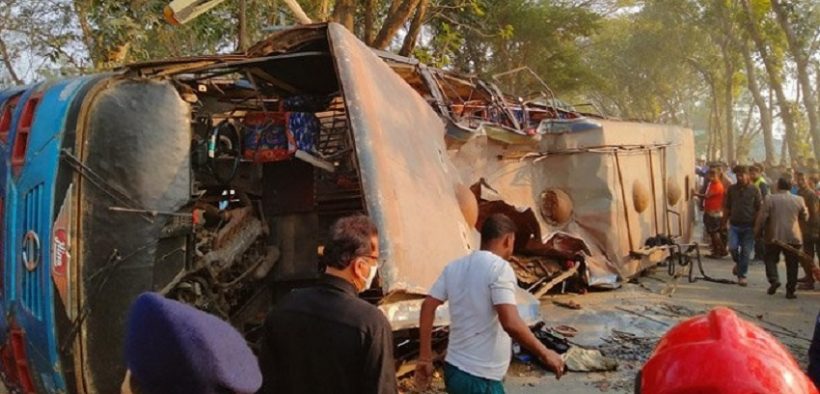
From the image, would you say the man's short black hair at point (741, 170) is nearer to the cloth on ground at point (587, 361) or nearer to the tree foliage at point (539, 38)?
the tree foliage at point (539, 38)

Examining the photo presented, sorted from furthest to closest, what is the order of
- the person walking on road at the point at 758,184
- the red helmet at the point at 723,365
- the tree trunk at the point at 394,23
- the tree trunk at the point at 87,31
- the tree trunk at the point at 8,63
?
the tree trunk at the point at 8,63, the person walking on road at the point at 758,184, the tree trunk at the point at 87,31, the tree trunk at the point at 394,23, the red helmet at the point at 723,365

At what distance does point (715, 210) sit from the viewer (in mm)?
12695

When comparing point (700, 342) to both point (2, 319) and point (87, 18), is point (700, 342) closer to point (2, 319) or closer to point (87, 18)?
point (2, 319)

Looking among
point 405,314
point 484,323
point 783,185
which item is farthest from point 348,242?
point 783,185

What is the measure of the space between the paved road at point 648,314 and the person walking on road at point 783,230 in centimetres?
29

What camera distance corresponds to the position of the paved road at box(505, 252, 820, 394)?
549 centimetres

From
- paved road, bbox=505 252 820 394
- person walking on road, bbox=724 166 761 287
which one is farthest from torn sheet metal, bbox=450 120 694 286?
person walking on road, bbox=724 166 761 287

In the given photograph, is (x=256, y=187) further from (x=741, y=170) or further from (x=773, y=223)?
(x=741, y=170)

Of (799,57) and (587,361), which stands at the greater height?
(799,57)

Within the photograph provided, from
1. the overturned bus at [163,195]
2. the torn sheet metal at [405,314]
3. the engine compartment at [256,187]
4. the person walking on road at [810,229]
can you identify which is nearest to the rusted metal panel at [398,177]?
the overturned bus at [163,195]

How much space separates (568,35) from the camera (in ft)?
69.2

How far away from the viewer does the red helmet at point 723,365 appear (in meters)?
1.20

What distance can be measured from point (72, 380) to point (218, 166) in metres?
1.73

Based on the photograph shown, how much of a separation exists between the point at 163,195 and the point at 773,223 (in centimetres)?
770
